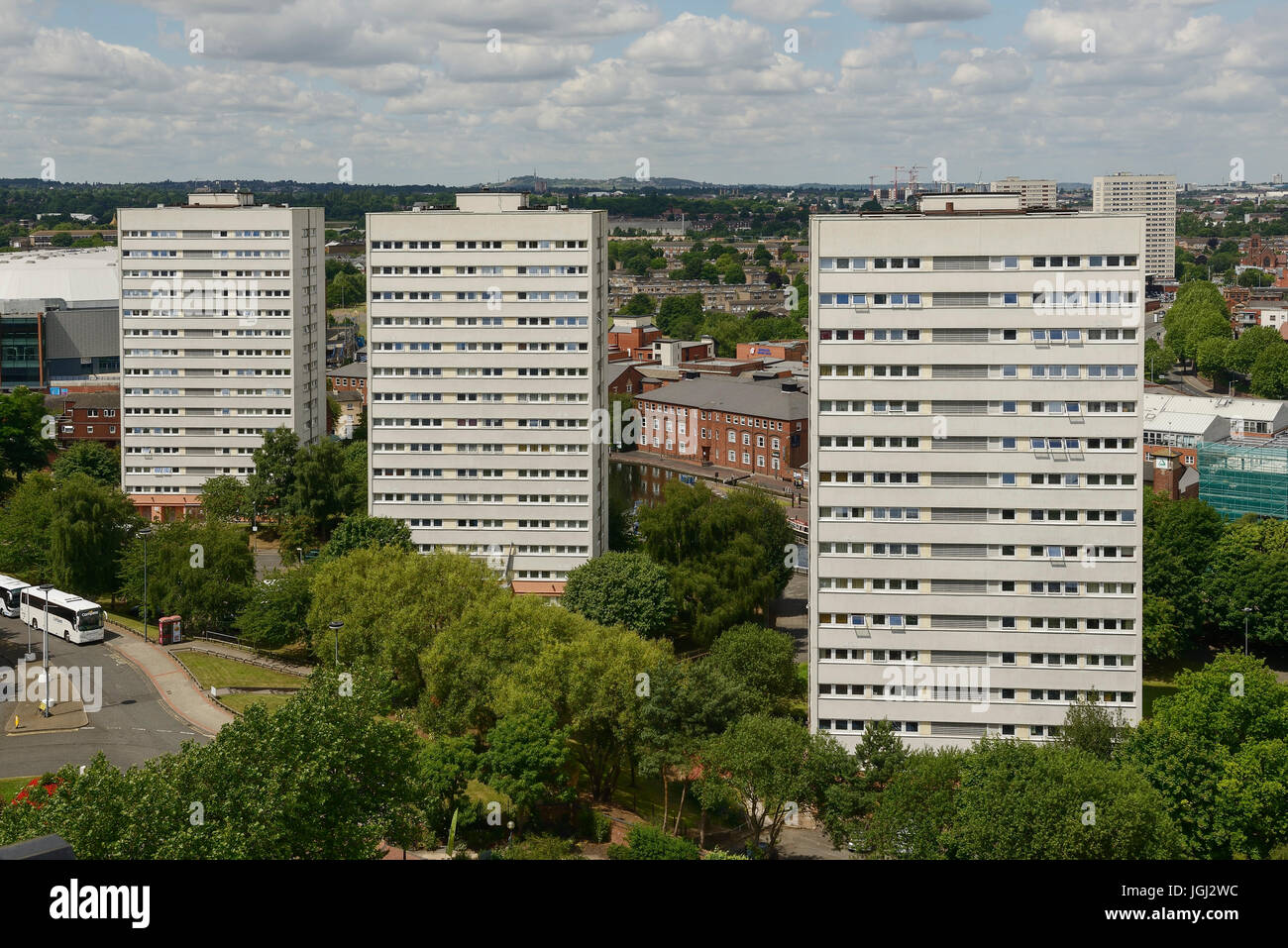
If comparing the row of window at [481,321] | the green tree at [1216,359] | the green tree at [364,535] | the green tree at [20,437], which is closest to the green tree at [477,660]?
the green tree at [364,535]

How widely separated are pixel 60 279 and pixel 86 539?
76825 mm

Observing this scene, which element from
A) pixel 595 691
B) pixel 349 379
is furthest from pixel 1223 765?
pixel 349 379

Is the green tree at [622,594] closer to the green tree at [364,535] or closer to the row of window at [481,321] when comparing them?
the green tree at [364,535]

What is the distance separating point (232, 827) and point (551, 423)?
4521cm

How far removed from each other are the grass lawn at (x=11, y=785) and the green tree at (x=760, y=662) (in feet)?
77.9

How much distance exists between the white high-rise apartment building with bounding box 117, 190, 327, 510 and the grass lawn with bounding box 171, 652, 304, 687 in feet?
111

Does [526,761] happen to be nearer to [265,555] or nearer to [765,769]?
[765,769]

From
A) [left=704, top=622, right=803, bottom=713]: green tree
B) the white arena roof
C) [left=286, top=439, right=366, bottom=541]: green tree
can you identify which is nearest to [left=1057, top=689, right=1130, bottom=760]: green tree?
[left=704, top=622, right=803, bottom=713]: green tree

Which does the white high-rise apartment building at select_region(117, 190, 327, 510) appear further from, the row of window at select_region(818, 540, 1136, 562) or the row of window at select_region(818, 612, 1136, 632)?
the row of window at select_region(818, 612, 1136, 632)

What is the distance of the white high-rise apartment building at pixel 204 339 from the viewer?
286 feet

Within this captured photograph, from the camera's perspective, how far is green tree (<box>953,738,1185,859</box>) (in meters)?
34.9

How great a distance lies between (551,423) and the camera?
228 feet
